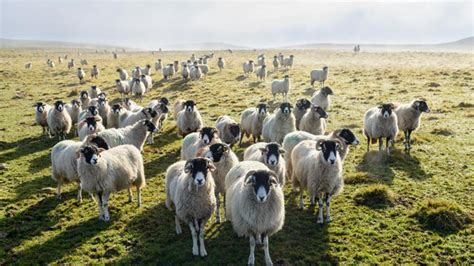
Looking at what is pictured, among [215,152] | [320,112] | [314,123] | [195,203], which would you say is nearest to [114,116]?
[314,123]

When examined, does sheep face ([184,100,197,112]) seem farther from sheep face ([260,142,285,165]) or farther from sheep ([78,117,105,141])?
sheep face ([260,142,285,165])

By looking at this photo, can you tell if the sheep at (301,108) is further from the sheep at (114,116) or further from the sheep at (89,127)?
the sheep at (114,116)

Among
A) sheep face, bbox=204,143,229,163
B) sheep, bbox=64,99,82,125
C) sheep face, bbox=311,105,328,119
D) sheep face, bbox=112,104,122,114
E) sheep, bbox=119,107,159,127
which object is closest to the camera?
sheep face, bbox=204,143,229,163

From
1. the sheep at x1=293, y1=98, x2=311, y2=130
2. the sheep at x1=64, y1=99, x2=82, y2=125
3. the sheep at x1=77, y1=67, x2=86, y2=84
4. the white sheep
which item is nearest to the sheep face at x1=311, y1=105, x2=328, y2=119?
the sheep at x1=293, y1=98, x2=311, y2=130

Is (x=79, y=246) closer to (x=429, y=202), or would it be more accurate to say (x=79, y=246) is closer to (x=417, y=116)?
(x=429, y=202)

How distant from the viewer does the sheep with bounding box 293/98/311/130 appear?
53.0 ft

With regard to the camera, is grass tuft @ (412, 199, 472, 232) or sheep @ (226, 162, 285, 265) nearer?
sheep @ (226, 162, 285, 265)

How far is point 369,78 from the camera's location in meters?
36.4

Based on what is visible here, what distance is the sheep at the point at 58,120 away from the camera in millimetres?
17641

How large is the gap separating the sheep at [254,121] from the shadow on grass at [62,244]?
790cm

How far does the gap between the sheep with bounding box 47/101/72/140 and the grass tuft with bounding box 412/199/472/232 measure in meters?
15.6

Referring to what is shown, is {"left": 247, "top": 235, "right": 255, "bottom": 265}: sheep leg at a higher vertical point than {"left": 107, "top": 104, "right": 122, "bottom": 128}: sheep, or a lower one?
lower

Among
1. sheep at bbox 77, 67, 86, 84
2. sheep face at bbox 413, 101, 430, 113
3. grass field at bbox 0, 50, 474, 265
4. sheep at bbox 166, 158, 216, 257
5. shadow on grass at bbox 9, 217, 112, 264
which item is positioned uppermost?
sheep at bbox 77, 67, 86, 84

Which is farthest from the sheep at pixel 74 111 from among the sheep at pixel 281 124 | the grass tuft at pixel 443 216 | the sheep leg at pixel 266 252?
the grass tuft at pixel 443 216
